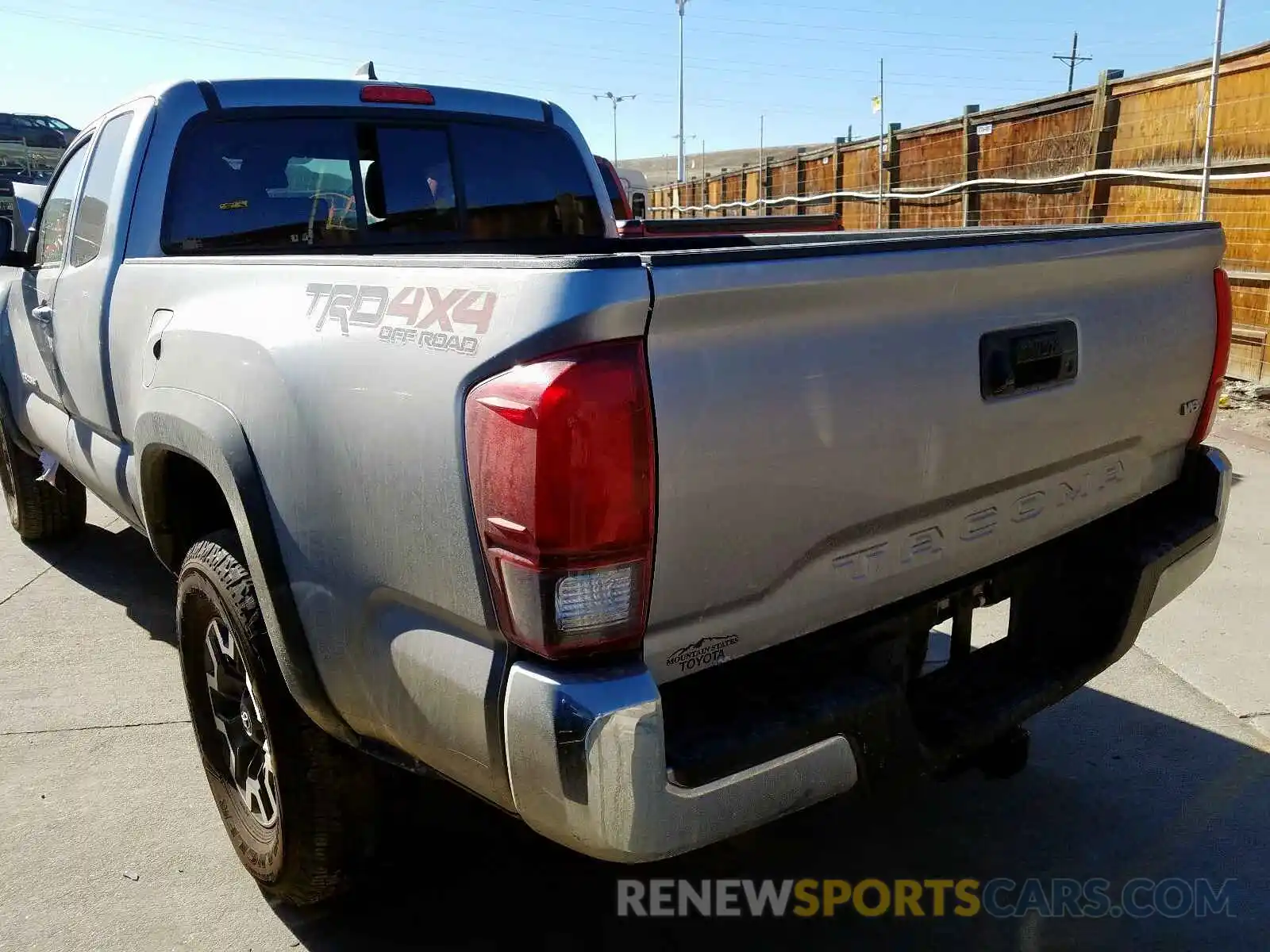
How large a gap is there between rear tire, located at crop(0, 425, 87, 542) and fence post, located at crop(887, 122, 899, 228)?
12.5 metres

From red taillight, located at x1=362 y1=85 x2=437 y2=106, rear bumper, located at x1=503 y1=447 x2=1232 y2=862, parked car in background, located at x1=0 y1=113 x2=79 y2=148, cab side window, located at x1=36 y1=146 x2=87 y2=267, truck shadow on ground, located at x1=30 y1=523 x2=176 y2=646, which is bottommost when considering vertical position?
truck shadow on ground, located at x1=30 y1=523 x2=176 y2=646

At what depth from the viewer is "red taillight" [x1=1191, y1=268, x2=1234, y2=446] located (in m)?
2.80

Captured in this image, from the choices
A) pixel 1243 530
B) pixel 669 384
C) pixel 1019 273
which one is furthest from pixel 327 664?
pixel 1243 530

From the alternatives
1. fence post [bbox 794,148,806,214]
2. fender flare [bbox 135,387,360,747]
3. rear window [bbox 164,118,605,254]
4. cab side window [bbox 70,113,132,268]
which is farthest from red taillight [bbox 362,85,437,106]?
fence post [bbox 794,148,806,214]

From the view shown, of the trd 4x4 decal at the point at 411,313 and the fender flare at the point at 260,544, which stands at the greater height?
the trd 4x4 decal at the point at 411,313

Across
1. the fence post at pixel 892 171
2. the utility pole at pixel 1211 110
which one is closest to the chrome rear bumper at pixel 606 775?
the utility pole at pixel 1211 110

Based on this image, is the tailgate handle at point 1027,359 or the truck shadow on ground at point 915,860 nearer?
the tailgate handle at point 1027,359

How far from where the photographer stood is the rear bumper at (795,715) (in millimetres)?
1657

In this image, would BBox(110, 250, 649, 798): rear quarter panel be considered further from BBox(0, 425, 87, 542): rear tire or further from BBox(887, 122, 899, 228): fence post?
BBox(887, 122, 899, 228): fence post

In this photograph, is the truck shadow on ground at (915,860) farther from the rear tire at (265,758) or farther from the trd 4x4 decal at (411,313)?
the trd 4x4 decal at (411,313)

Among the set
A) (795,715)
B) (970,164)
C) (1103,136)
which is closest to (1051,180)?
(1103,136)

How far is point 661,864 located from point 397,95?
2.69 meters

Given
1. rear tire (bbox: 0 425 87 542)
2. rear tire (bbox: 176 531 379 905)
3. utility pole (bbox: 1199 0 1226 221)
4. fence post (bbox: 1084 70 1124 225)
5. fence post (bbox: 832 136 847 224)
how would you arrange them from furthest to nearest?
fence post (bbox: 832 136 847 224)
fence post (bbox: 1084 70 1124 225)
utility pole (bbox: 1199 0 1226 221)
rear tire (bbox: 0 425 87 542)
rear tire (bbox: 176 531 379 905)

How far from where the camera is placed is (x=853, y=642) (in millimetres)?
2105
